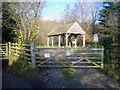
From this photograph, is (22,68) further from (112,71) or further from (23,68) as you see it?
(112,71)

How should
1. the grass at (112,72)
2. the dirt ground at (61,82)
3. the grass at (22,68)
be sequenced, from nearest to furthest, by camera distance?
the dirt ground at (61,82) < the grass at (112,72) < the grass at (22,68)

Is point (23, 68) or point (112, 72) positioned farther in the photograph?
point (23, 68)

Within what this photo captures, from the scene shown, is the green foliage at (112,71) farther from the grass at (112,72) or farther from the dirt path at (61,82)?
the dirt path at (61,82)

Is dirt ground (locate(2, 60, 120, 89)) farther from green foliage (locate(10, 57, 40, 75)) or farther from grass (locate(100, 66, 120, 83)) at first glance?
green foliage (locate(10, 57, 40, 75))

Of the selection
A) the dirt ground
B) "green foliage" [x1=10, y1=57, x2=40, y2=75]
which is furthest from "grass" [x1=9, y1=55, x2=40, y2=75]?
the dirt ground

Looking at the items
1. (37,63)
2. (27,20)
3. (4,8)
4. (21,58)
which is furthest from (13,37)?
(37,63)

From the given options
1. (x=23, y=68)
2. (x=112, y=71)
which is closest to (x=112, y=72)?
(x=112, y=71)

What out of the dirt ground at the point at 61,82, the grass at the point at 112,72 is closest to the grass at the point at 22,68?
the dirt ground at the point at 61,82

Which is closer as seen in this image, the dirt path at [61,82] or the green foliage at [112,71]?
the dirt path at [61,82]

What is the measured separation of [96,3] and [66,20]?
1128cm

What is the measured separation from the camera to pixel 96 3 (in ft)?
118

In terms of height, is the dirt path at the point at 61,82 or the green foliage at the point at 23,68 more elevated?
the green foliage at the point at 23,68

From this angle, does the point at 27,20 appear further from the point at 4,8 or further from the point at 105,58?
the point at 105,58

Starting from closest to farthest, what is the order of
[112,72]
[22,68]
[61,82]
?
[61,82], [112,72], [22,68]
